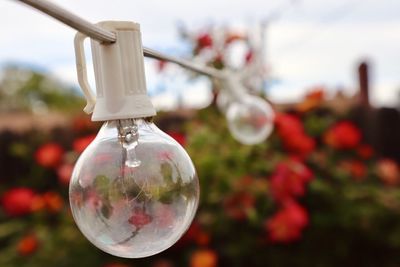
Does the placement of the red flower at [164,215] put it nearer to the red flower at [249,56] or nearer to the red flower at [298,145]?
the red flower at [249,56]

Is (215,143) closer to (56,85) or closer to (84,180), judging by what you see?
(84,180)

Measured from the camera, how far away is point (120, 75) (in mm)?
564

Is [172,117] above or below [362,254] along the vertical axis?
above

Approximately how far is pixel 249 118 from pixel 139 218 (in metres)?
1.19

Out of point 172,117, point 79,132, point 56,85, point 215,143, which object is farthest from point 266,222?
point 56,85

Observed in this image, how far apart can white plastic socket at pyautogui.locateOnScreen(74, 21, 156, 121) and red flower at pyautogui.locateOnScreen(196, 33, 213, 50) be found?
2042 millimetres

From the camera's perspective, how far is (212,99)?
2730 millimetres

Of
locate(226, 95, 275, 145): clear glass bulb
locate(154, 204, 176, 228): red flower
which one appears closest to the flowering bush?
locate(226, 95, 275, 145): clear glass bulb

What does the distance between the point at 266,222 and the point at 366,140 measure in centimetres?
155

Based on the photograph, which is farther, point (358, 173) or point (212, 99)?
point (358, 173)

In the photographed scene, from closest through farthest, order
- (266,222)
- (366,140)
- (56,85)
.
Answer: (266,222)
(366,140)
(56,85)

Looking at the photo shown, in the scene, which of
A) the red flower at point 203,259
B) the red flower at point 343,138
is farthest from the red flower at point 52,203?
the red flower at point 343,138

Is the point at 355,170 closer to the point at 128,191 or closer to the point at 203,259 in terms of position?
the point at 203,259

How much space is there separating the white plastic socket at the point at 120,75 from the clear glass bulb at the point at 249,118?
1124 millimetres
